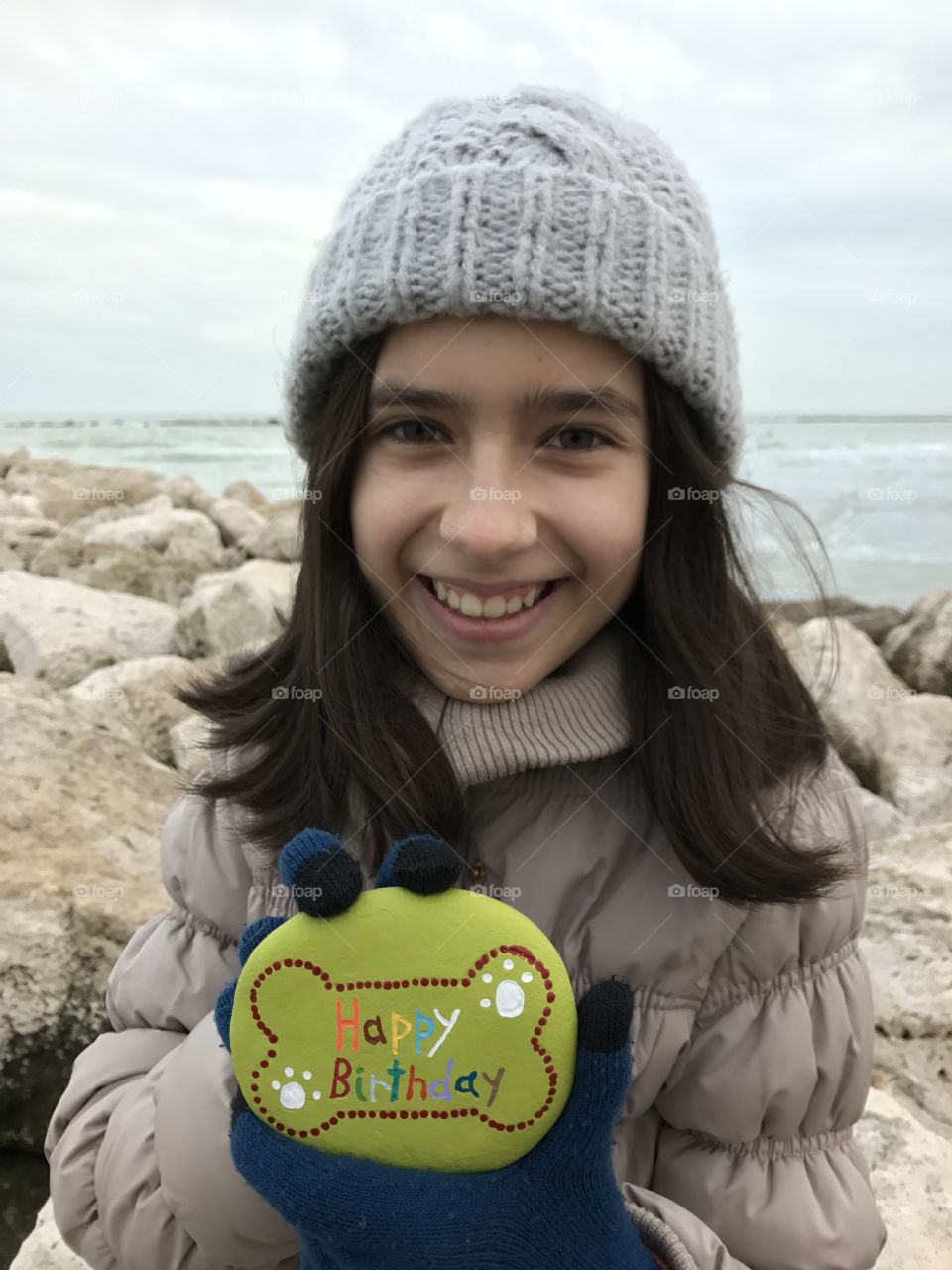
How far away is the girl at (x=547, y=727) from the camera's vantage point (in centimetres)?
126

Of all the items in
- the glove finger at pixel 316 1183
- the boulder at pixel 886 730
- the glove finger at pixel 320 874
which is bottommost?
the boulder at pixel 886 730

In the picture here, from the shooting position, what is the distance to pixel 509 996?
101 cm

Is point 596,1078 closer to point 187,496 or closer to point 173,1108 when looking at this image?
point 173,1108

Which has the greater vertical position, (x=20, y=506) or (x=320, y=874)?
(x=320, y=874)

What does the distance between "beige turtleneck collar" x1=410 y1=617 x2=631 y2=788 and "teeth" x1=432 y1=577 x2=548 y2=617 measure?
0.12 m

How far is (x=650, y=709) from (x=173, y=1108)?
0.76 metres

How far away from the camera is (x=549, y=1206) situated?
3.41ft

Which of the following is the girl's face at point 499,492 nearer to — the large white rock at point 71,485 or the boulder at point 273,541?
the boulder at point 273,541

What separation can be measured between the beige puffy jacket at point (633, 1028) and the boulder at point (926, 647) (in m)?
4.13

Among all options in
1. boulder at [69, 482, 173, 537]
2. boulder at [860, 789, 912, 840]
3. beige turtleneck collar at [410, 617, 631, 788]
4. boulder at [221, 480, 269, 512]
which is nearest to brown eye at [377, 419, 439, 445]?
beige turtleneck collar at [410, 617, 631, 788]

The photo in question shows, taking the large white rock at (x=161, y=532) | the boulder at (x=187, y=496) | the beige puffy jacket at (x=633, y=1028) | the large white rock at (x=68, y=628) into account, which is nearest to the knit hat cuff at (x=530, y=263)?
the beige puffy jacket at (x=633, y=1028)

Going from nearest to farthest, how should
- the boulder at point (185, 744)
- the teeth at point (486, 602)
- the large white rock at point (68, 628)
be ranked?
the teeth at point (486, 602), the boulder at point (185, 744), the large white rock at point (68, 628)

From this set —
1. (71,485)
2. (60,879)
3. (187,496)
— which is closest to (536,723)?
(60,879)

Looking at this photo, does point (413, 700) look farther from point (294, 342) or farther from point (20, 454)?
point (20, 454)
